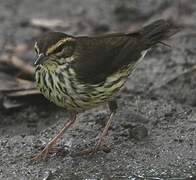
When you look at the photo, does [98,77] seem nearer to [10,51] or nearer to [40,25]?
[10,51]

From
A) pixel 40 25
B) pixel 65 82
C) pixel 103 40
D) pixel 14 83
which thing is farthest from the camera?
pixel 40 25

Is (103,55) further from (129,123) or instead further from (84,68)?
(129,123)

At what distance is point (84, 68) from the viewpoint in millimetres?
7941

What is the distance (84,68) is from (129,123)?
965 millimetres

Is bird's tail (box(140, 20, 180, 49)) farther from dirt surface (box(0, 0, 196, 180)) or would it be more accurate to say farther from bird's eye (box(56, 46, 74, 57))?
bird's eye (box(56, 46, 74, 57))

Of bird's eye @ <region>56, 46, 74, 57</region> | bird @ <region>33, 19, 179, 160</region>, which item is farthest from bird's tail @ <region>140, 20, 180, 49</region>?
bird's eye @ <region>56, 46, 74, 57</region>

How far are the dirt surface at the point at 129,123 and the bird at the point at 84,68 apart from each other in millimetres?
228

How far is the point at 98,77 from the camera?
801 cm

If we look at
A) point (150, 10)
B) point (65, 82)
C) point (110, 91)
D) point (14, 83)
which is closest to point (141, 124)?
point (110, 91)

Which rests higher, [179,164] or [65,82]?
[65,82]

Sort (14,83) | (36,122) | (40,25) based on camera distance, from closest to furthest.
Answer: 1. (36,122)
2. (14,83)
3. (40,25)

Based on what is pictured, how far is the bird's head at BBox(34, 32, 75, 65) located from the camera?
7.57 m

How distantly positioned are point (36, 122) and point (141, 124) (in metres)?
1.24

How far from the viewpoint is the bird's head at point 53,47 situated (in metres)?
7.57
